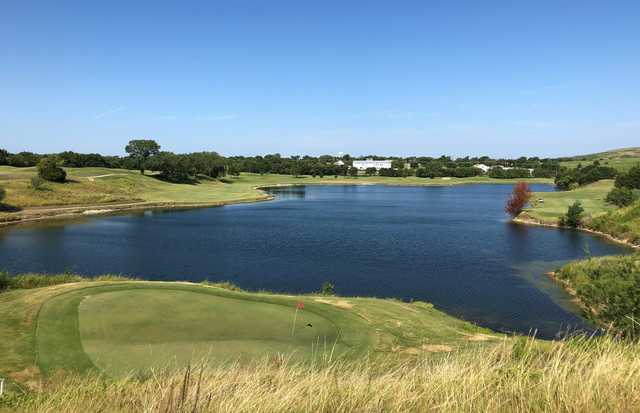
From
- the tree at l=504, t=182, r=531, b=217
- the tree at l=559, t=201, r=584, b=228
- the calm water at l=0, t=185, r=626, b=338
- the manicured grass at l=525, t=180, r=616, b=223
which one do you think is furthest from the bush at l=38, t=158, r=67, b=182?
the tree at l=559, t=201, r=584, b=228

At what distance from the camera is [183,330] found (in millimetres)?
14477

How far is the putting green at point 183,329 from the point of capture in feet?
39.9

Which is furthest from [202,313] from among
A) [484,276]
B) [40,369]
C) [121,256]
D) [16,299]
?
[121,256]

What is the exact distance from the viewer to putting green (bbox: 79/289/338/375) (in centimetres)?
1217

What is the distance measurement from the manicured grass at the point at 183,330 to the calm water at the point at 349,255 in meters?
8.49

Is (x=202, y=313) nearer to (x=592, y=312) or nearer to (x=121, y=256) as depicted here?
(x=592, y=312)

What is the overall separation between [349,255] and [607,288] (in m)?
25.3

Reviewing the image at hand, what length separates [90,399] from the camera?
18.4 feet

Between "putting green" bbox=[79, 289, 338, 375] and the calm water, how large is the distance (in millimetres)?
12998

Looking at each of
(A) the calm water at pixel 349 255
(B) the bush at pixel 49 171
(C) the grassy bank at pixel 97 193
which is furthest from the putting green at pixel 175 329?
(B) the bush at pixel 49 171

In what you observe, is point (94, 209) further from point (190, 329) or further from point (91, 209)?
point (190, 329)

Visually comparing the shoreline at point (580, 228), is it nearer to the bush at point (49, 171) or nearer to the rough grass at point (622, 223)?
the rough grass at point (622, 223)

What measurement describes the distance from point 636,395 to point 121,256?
159ft

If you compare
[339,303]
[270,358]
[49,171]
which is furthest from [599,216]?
[49,171]
